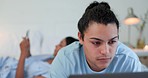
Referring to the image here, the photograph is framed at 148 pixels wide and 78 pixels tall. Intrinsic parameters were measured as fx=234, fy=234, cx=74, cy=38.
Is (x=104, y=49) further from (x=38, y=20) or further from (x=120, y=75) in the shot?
(x=38, y=20)

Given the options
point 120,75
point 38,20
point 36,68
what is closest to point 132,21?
point 38,20

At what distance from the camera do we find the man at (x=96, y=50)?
2.65ft

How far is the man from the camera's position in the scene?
0.81 metres

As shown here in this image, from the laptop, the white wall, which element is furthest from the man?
the white wall

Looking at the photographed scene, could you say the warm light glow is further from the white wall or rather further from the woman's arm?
the woman's arm

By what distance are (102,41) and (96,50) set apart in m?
0.05

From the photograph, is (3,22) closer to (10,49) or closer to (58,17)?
(10,49)

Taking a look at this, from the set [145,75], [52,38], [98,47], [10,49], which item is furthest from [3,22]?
[145,75]

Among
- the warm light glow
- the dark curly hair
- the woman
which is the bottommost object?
the woman

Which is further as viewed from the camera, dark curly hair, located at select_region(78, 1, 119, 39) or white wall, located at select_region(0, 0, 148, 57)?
white wall, located at select_region(0, 0, 148, 57)

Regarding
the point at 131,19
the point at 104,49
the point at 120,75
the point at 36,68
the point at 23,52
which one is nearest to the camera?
the point at 120,75

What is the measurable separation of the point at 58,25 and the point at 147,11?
108 centimetres

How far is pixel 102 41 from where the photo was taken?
789mm

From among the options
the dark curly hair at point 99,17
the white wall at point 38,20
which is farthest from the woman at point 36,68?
the dark curly hair at point 99,17
